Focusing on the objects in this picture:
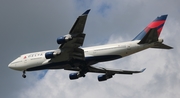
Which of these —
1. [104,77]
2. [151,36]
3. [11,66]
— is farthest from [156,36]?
[11,66]

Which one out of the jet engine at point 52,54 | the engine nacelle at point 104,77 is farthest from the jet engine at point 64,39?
the engine nacelle at point 104,77

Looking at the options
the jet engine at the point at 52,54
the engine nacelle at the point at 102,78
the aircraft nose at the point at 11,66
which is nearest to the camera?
the jet engine at the point at 52,54

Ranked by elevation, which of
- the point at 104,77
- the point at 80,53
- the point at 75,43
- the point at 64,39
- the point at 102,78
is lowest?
the point at 102,78

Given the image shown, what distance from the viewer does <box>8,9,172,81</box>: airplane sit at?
195 ft

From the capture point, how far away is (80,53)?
63531mm

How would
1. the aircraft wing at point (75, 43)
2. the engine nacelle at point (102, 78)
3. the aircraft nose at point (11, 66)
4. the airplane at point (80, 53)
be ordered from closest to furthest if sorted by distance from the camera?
the aircraft wing at point (75, 43), the airplane at point (80, 53), the aircraft nose at point (11, 66), the engine nacelle at point (102, 78)

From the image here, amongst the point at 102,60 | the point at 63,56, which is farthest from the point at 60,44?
the point at 102,60

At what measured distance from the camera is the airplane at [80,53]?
5950 centimetres

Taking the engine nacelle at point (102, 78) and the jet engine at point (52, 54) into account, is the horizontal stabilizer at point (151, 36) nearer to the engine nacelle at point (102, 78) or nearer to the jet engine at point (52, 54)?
the jet engine at point (52, 54)

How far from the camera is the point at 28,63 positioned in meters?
67.1

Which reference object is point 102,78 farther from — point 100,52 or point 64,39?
point 64,39

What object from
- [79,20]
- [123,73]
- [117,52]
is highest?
[79,20]

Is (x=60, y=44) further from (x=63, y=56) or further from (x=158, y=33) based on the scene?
(x=158, y=33)

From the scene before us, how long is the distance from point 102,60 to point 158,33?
8.97 metres
